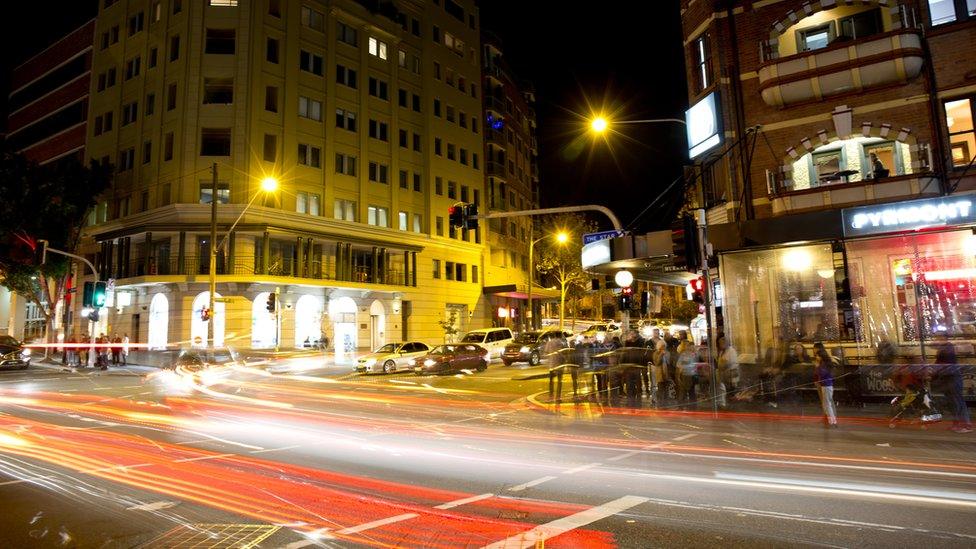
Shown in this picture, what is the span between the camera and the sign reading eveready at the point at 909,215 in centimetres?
1322

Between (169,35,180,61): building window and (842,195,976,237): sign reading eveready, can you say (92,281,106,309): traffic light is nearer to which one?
(169,35,180,61): building window

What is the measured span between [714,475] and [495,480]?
286cm

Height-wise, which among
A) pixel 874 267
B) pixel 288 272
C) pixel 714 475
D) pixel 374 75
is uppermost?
pixel 374 75

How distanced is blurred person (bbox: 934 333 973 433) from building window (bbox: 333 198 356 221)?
1394 inches

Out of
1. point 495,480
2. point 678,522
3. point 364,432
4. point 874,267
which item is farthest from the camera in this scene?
point 874,267

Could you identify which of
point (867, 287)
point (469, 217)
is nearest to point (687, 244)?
point (867, 287)

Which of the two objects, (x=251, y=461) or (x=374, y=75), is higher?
(x=374, y=75)

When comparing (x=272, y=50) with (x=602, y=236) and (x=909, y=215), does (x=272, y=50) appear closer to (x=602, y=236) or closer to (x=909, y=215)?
(x=602, y=236)

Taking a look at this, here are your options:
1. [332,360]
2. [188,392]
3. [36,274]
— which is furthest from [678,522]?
[36,274]

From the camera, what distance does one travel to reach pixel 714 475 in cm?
771

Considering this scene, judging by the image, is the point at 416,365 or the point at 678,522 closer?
the point at 678,522

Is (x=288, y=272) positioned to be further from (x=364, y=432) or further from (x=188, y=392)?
(x=364, y=432)

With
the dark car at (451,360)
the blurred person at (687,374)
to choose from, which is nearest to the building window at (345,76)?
the dark car at (451,360)

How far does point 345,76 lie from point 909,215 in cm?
3788
